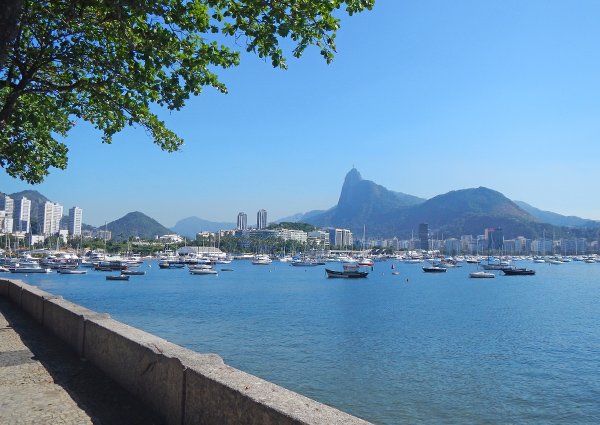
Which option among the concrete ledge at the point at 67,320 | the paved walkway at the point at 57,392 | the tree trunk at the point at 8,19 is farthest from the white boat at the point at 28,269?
the tree trunk at the point at 8,19

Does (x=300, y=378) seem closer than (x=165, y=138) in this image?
No

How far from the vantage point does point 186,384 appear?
17.0ft

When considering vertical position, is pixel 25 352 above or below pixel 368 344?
above

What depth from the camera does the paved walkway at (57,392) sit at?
5.85 m

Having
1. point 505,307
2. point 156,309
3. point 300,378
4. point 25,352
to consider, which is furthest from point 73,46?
point 505,307

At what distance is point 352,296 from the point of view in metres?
65.8

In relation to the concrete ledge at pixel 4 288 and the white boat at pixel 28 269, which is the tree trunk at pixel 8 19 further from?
the white boat at pixel 28 269

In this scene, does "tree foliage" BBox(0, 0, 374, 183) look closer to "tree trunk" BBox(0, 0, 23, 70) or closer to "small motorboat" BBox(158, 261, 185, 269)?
"tree trunk" BBox(0, 0, 23, 70)

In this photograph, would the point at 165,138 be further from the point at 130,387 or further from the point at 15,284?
the point at 15,284

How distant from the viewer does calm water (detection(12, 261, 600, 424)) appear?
1833 centimetres

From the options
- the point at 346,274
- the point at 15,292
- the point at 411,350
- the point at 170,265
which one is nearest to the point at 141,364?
the point at 15,292

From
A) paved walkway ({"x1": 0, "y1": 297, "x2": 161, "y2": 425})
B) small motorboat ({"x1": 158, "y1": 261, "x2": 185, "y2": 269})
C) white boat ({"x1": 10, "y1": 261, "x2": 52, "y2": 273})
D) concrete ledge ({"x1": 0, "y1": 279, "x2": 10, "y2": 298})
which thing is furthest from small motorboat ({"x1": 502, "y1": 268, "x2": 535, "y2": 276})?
paved walkway ({"x1": 0, "y1": 297, "x2": 161, "y2": 425})

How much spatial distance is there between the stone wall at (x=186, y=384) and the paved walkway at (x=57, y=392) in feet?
0.56

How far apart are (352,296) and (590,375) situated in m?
Result: 43.3
